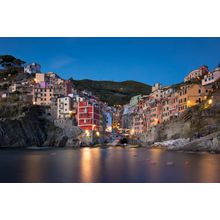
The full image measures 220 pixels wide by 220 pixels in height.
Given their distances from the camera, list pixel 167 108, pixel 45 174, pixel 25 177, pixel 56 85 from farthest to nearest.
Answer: pixel 56 85, pixel 167 108, pixel 45 174, pixel 25 177

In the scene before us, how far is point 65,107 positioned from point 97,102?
5.46 meters

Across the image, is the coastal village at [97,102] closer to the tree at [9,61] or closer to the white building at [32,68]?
the white building at [32,68]

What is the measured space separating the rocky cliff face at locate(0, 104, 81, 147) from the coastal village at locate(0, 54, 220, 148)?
1044 mm

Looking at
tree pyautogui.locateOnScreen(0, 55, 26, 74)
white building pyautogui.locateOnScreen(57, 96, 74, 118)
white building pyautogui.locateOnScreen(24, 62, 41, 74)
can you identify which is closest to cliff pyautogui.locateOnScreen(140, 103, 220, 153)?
white building pyautogui.locateOnScreen(57, 96, 74, 118)

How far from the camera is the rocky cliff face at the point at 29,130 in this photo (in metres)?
31.2

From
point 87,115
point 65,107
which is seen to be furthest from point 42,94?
point 87,115

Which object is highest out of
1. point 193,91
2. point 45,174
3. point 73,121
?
point 193,91

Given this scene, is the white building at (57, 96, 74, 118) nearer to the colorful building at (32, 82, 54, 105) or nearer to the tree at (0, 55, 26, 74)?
the colorful building at (32, 82, 54, 105)

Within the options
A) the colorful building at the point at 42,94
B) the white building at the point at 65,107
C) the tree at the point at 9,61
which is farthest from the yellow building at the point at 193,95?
the tree at the point at 9,61

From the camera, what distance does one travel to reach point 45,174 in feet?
35.0

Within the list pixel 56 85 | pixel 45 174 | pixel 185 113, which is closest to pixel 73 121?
pixel 56 85
